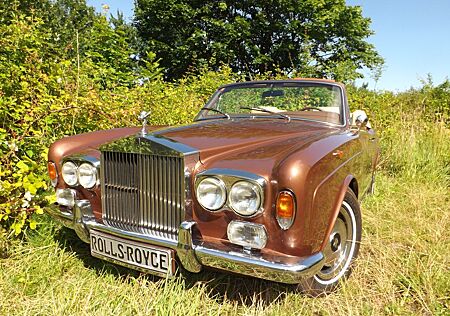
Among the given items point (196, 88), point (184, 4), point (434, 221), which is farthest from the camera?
point (184, 4)

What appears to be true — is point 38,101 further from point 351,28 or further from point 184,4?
point 351,28

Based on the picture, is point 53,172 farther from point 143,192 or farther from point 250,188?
point 250,188

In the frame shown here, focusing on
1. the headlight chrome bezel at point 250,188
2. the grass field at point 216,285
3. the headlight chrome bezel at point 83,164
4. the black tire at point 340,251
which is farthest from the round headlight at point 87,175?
the black tire at point 340,251

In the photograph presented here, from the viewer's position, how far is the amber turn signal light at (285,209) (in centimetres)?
189

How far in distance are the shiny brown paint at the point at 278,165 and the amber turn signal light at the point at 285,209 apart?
0.09 feet

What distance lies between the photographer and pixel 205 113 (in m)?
3.81

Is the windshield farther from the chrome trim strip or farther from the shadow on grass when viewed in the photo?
the chrome trim strip

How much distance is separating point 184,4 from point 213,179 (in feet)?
67.7

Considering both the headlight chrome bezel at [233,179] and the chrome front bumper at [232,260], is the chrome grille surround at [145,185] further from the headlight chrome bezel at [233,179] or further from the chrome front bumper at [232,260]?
the headlight chrome bezel at [233,179]

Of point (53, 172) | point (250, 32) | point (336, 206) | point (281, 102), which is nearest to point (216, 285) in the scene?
point (336, 206)

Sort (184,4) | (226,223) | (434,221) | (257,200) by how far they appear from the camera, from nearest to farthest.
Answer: (257,200) < (226,223) < (434,221) < (184,4)

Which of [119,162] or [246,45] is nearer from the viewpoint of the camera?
[119,162]

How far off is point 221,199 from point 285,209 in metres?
0.36

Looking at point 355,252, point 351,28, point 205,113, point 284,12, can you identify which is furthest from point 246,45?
point 355,252
